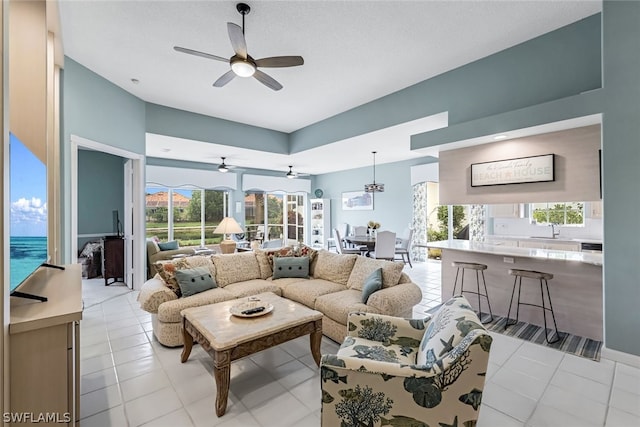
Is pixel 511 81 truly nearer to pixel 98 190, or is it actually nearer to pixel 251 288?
pixel 251 288

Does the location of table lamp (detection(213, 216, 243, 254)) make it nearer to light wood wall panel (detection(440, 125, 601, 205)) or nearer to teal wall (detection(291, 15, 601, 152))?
teal wall (detection(291, 15, 601, 152))

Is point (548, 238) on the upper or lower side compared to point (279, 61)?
lower

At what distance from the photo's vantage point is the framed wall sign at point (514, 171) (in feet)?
10.8

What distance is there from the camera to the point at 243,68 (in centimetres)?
273

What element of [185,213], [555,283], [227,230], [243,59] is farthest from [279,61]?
[185,213]

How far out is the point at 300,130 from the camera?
637cm

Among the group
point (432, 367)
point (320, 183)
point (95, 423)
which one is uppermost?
point (320, 183)

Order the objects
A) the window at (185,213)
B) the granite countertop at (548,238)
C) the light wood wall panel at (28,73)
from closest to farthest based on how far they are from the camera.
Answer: the light wood wall panel at (28,73)
the granite countertop at (548,238)
the window at (185,213)

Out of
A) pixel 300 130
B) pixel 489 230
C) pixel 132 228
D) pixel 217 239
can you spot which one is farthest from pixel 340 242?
pixel 132 228

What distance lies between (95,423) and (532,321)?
14.2ft

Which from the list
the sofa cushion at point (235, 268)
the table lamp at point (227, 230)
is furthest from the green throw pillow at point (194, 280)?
the table lamp at point (227, 230)

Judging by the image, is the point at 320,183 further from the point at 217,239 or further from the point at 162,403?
the point at 162,403

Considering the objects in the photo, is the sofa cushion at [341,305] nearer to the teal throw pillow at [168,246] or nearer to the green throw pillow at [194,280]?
the green throw pillow at [194,280]

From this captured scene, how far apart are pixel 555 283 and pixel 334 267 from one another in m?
2.55
